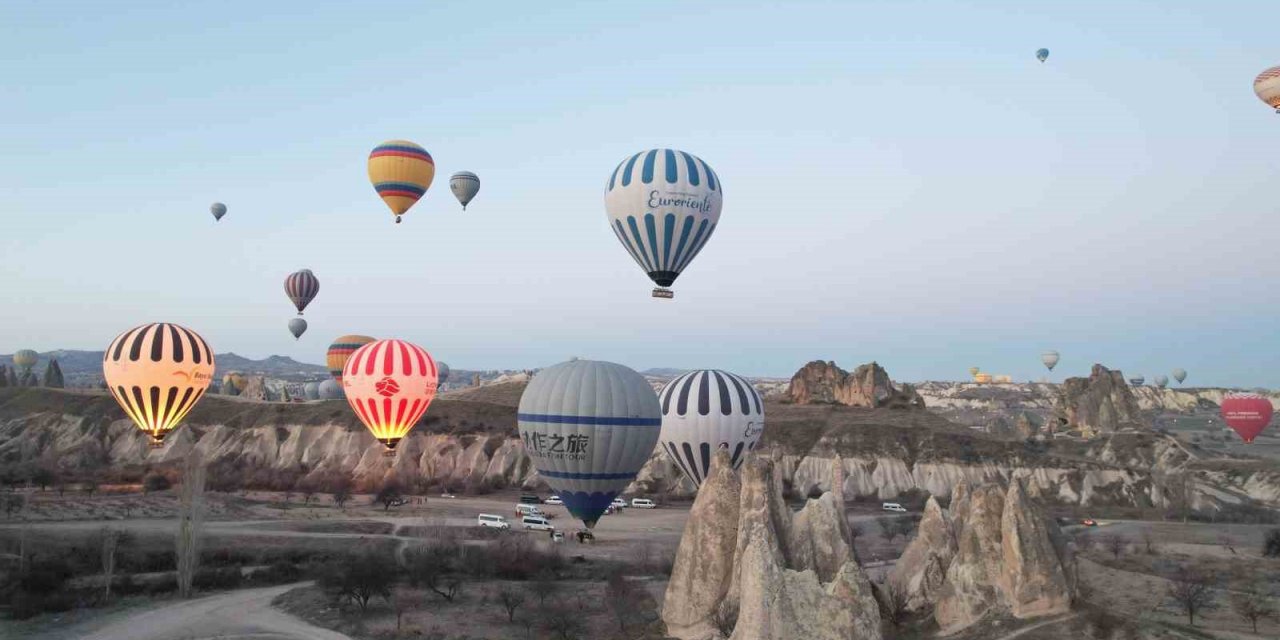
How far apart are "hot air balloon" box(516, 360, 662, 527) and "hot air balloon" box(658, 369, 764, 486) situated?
6.64 meters

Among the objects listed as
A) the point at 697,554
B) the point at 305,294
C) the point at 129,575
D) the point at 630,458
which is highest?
the point at 305,294

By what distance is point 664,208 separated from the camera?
35469mm

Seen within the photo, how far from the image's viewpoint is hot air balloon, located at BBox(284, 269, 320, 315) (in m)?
84.6

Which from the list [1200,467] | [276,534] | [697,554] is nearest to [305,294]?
[276,534]

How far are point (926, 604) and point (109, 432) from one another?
8630 centimetres

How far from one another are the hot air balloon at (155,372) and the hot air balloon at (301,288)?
43729 mm

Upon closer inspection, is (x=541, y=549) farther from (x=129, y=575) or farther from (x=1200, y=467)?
(x=1200, y=467)

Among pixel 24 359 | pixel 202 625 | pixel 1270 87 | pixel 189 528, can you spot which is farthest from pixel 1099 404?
pixel 24 359

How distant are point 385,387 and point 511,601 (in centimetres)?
1530

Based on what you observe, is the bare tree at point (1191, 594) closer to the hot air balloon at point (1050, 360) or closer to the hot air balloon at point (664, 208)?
the hot air balloon at point (664, 208)

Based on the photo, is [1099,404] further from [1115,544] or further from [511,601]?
[511,601]

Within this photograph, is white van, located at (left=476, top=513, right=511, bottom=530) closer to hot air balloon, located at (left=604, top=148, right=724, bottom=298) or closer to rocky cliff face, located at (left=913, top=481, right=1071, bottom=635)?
hot air balloon, located at (left=604, top=148, right=724, bottom=298)

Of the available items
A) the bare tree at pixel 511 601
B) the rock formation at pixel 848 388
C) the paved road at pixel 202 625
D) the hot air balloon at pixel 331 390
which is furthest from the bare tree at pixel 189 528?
the rock formation at pixel 848 388

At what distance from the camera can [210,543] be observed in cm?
4444
